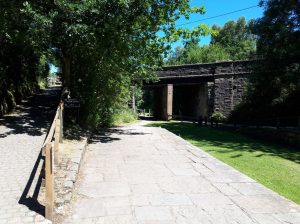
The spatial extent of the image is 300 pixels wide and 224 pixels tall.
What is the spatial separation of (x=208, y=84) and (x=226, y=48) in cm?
3199

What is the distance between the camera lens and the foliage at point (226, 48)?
5012 centimetres

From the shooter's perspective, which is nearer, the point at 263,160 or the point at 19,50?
the point at 263,160

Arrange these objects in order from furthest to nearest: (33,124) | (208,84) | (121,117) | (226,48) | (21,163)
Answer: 1. (226,48)
2. (208,84)
3. (121,117)
4. (33,124)
5. (21,163)

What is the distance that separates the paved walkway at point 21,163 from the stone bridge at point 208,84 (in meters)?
15.1

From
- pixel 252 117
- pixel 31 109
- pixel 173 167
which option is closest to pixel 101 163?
pixel 173 167

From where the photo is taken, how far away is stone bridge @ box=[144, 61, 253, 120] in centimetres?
2717

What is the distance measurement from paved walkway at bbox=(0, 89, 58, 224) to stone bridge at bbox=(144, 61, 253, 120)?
15.1 metres

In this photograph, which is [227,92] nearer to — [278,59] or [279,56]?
[278,59]

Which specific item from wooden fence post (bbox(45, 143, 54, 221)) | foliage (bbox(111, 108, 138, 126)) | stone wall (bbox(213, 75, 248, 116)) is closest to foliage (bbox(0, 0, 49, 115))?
foliage (bbox(111, 108, 138, 126))

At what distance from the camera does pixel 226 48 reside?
58312 mm

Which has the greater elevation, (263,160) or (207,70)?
(207,70)

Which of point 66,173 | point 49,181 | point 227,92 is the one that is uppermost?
point 227,92

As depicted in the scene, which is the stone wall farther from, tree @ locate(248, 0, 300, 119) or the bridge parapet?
tree @ locate(248, 0, 300, 119)

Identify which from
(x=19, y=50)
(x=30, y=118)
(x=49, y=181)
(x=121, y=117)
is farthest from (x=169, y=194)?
(x=121, y=117)
